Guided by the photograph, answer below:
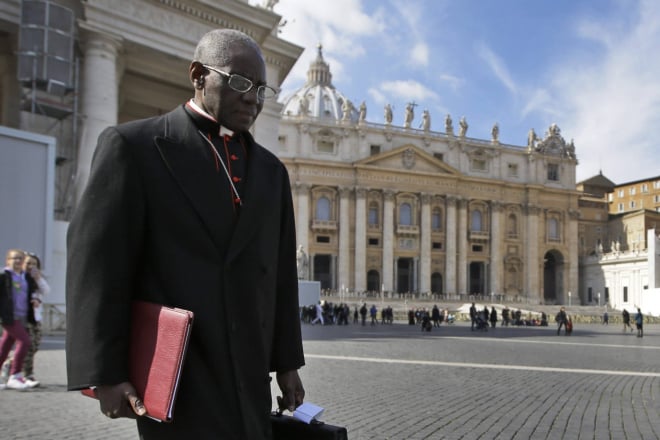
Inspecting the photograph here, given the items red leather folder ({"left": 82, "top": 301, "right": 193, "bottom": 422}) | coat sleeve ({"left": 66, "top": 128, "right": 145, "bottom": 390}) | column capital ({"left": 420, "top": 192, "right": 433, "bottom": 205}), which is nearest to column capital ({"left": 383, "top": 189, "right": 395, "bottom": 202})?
column capital ({"left": 420, "top": 192, "right": 433, "bottom": 205})

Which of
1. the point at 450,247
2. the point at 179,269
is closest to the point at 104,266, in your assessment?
the point at 179,269

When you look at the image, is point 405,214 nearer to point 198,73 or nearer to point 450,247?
point 450,247

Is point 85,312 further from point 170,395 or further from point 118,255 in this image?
point 170,395

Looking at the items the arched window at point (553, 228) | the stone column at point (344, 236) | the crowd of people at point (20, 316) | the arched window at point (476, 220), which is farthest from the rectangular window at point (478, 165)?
the crowd of people at point (20, 316)

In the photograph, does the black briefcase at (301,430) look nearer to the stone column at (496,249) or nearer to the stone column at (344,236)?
the stone column at (344,236)

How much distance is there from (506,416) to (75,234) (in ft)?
16.3

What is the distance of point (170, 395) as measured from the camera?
5.72 feet

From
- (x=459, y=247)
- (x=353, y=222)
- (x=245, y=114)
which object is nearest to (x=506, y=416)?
(x=245, y=114)

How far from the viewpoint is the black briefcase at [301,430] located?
6.29 ft

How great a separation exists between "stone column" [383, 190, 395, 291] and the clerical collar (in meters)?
56.1

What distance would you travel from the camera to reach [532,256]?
210ft

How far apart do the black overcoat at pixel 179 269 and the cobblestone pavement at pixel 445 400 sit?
125 inches

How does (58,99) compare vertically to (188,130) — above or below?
above

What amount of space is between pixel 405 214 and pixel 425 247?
3639mm
